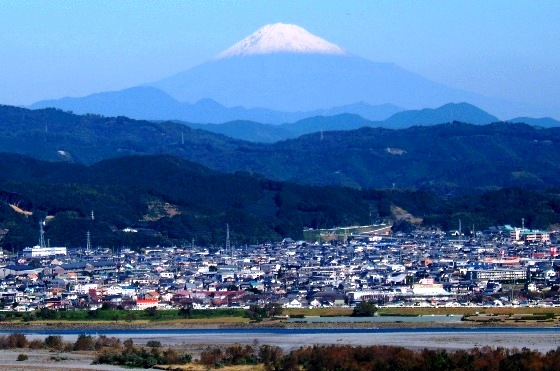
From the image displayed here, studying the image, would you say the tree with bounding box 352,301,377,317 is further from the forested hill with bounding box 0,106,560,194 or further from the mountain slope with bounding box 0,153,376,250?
the forested hill with bounding box 0,106,560,194

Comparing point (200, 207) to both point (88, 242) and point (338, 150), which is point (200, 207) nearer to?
point (88, 242)

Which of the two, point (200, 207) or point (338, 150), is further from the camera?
point (338, 150)

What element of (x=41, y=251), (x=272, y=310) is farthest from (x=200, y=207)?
(x=272, y=310)

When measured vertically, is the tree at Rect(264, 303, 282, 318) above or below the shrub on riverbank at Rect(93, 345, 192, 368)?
above

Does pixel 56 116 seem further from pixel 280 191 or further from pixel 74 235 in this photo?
pixel 74 235

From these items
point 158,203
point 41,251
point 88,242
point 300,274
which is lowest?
point 300,274

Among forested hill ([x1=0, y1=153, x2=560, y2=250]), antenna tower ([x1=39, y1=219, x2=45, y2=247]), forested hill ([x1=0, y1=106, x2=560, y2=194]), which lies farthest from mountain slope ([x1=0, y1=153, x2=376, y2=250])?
forested hill ([x1=0, y1=106, x2=560, y2=194])
